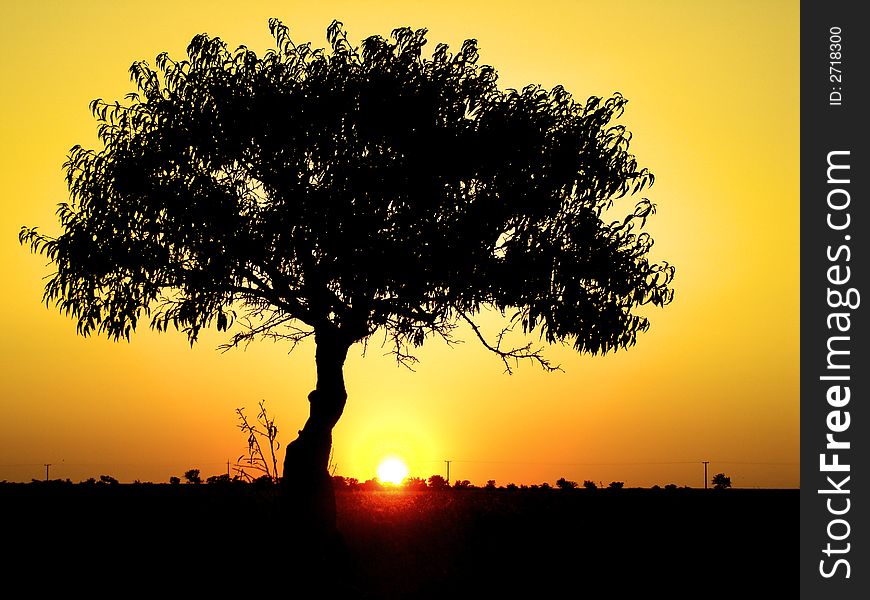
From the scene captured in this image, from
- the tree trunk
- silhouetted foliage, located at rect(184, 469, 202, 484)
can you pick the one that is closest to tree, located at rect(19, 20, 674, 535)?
the tree trunk

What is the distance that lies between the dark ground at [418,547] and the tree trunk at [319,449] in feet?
3.62

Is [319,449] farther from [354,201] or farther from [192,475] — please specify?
[192,475]

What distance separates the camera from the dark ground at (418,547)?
28.1 metres

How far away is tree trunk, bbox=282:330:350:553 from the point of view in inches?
1262

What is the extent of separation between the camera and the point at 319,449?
3281 cm

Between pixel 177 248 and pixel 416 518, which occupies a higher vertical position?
pixel 177 248

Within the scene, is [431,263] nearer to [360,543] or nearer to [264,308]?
[264,308]

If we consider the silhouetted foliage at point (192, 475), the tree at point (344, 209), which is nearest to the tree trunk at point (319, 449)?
the tree at point (344, 209)

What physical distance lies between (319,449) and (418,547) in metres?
4.20

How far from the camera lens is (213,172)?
32156mm

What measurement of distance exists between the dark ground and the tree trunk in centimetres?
110

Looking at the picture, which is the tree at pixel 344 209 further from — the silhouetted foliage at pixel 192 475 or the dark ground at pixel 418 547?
the silhouetted foliage at pixel 192 475
